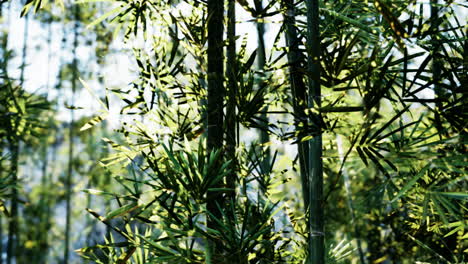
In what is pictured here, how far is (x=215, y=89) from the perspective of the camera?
1.43 metres

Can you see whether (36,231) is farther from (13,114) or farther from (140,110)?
(140,110)

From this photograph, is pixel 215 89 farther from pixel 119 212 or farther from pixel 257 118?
pixel 119 212

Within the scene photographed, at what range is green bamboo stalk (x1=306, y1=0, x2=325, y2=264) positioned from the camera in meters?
1.23

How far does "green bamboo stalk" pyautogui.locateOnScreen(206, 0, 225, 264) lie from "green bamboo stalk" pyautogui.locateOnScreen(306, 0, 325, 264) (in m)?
0.28

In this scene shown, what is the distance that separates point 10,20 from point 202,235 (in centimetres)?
482

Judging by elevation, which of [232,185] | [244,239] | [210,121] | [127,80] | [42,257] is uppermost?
[127,80]

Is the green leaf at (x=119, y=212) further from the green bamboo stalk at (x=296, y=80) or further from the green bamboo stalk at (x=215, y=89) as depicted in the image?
the green bamboo stalk at (x=296, y=80)

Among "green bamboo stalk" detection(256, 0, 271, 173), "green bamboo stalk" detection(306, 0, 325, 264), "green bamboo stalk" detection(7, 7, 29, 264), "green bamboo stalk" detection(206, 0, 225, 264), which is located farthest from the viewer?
"green bamboo stalk" detection(7, 7, 29, 264)

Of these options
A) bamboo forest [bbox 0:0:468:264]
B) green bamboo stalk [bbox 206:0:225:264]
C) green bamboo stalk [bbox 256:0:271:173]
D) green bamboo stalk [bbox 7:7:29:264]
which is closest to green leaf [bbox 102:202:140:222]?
bamboo forest [bbox 0:0:468:264]

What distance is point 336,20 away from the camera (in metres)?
1.50

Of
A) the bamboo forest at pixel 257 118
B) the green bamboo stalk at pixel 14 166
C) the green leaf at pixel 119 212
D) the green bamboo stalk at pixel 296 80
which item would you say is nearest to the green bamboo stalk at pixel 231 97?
the bamboo forest at pixel 257 118

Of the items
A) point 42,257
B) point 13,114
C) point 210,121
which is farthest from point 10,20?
point 210,121

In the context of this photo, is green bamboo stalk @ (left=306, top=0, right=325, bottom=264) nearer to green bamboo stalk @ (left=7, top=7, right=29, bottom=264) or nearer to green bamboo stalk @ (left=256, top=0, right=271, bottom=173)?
green bamboo stalk @ (left=256, top=0, right=271, bottom=173)

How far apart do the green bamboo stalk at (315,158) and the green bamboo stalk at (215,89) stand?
276 millimetres
